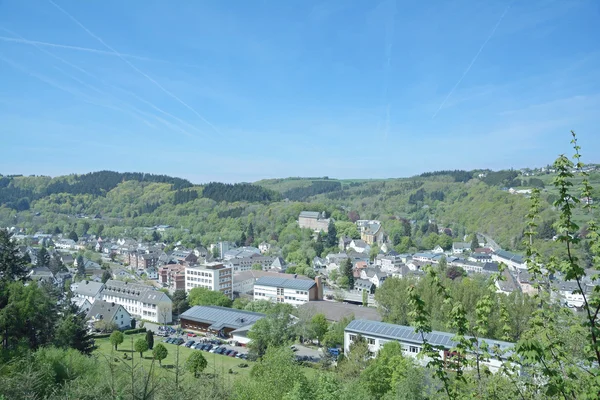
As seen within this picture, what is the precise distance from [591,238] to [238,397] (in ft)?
25.2

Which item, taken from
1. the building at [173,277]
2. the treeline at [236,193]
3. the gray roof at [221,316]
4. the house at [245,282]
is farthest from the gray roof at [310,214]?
the gray roof at [221,316]

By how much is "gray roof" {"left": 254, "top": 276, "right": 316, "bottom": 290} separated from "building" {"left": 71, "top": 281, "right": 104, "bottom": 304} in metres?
11.5

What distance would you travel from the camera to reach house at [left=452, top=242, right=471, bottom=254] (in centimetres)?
4672

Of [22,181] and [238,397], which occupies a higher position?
[22,181]

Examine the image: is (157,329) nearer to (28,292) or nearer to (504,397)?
(28,292)

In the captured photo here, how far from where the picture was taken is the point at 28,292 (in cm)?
1241

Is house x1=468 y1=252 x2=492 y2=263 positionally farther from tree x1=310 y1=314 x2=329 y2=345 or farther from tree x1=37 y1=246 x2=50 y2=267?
tree x1=37 y1=246 x2=50 y2=267

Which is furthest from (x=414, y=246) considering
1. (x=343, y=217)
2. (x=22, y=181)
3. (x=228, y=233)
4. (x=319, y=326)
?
(x=22, y=181)

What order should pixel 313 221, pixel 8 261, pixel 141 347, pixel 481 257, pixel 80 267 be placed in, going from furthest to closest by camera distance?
1. pixel 313 221
2. pixel 481 257
3. pixel 80 267
4. pixel 141 347
5. pixel 8 261

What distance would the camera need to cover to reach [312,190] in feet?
373

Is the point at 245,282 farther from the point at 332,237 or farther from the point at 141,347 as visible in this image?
the point at 332,237

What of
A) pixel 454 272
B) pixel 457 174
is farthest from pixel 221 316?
pixel 457 174

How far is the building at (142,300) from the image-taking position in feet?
82.1

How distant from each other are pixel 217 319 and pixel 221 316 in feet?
1.02
